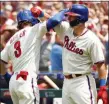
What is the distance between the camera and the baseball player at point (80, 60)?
7.57 metres

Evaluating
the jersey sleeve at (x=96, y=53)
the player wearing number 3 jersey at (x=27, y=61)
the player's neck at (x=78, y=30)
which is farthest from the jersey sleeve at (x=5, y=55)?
the jersey sleeve at (x=96, y=53)

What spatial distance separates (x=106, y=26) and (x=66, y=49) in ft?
18.3

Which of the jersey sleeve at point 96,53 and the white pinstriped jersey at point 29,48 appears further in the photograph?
the white pinstriped jersey at point 29,48

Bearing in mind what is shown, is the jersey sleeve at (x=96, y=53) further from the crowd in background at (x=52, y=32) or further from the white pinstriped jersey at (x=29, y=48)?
the crowd in background at (x=52, y=32)

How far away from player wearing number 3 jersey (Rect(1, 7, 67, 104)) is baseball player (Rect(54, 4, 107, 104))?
32 centimetres

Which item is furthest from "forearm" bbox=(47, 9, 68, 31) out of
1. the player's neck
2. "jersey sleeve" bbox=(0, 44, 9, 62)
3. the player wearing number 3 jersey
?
"jersey sleeve" bbox=(0, 44, 9, 62)

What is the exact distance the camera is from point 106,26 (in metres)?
13.3

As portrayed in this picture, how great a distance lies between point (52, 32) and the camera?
1288 centimetres

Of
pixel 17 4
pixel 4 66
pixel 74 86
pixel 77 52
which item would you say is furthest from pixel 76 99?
pixel 17 4

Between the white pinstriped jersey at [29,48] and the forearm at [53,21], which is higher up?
the forearm at [53,21]

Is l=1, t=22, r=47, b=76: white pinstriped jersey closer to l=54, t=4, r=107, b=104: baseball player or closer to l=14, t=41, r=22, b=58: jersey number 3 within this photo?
l=14, t=41, r=22, b=58: jersey number 3

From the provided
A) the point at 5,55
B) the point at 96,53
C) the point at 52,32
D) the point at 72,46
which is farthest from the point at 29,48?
the point at 52,32

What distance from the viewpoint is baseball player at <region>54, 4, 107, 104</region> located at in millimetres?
7570

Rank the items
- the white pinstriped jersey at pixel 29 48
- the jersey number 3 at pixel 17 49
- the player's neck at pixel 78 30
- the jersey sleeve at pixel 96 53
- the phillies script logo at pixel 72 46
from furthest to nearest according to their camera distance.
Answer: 1. the jersey number 3 at pixel 17 49
2. the white pinstriped jersey at pixel 29 48
3. the player's neck at pixel 78 30
4. the phillies script logo at pixel 72 46
5. the jersey sleeve at pixel 96 53
